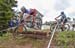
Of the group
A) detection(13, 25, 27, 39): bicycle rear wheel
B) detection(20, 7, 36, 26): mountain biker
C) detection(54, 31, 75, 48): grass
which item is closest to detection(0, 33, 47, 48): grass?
detection(13, 25, 27, 39): bicycle rear wheel

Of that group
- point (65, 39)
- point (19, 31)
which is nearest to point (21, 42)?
point (65, 39)

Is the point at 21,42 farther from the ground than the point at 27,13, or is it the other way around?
the point at 27,13

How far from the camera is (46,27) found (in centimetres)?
1938

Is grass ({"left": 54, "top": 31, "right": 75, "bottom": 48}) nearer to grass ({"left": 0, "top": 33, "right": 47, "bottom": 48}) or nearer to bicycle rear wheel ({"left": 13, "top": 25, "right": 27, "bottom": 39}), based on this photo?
grass ({"left": 0, "top": 33, "right": 47, "bottom": 48})

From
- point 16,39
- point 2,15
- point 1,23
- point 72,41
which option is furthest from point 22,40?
point 2,15

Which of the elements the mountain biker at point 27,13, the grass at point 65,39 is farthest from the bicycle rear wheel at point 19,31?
the grass at point 65,39

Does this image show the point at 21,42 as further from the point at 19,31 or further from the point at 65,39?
the point at 19,31

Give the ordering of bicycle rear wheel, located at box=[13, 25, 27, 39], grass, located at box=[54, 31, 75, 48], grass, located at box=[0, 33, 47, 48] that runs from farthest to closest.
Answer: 1. bicycle rear wheel, located at box=[13, 25, 27, 39]
2. grass, located at box=[0, 33, 47, 48]
3. grass, located at box=[54, 31, 75, 48]

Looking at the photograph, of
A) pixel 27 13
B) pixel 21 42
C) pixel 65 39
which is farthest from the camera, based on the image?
pixel 27 13

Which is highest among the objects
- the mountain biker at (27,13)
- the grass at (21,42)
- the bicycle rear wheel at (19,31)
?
the mountain biker at (27,13)

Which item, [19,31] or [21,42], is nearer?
[21,42]

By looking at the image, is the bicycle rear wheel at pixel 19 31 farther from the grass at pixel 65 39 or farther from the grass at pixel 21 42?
the grass at pixel 65 39

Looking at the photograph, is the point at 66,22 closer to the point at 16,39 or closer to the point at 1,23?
the point at 16,39

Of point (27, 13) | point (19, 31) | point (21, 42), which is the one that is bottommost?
point (21, 42)
